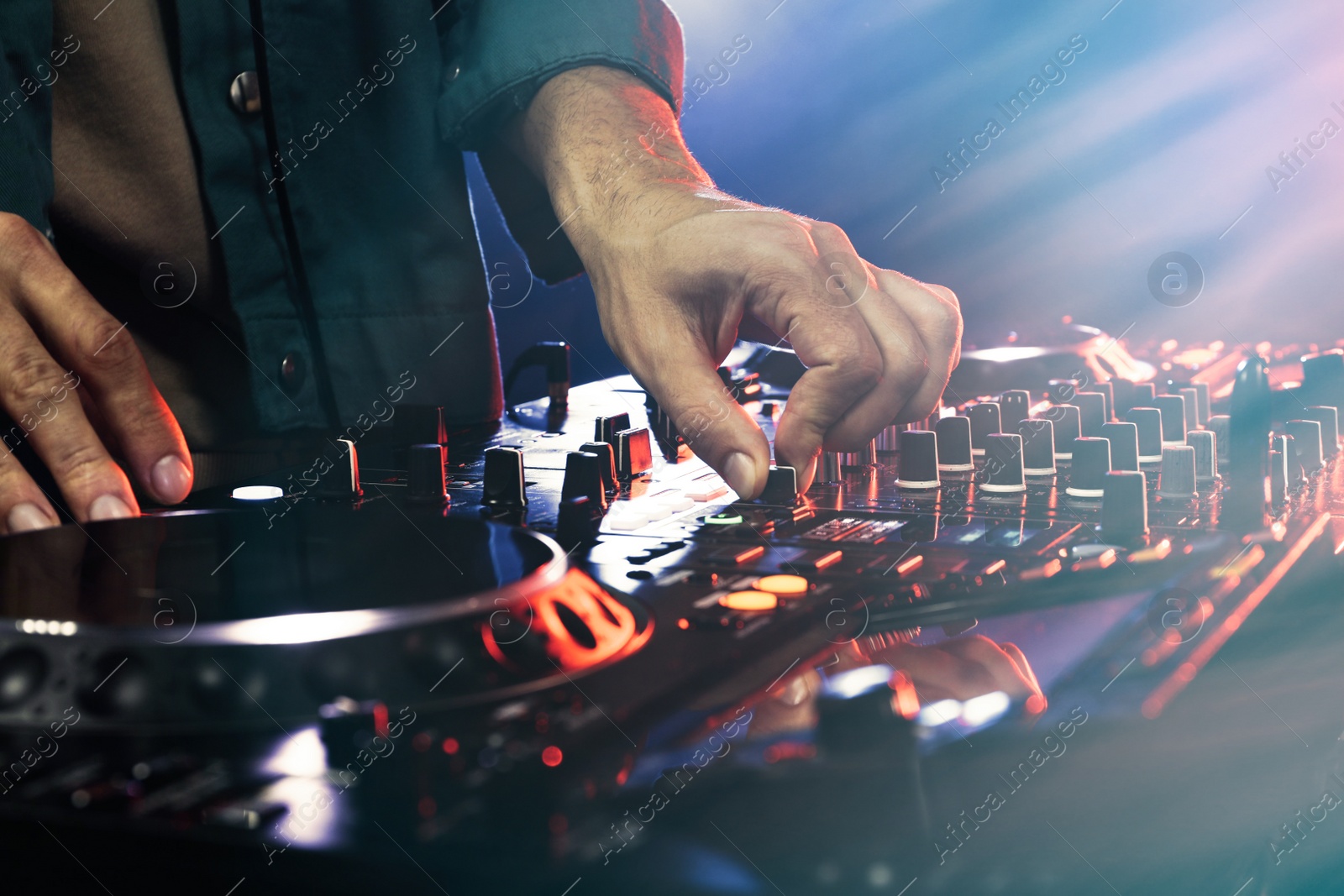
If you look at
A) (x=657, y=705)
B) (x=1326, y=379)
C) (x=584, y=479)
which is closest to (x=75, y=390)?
(x=584, y=479)

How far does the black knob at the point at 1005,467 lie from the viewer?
89cm

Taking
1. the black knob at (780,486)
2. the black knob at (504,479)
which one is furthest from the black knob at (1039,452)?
the black knob at (504,479)

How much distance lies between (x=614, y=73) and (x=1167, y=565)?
2.88 ft

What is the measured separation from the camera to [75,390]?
2.64 ft

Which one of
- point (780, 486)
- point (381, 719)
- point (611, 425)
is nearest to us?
point (381, 719)

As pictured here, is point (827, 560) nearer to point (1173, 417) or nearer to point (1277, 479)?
point (1277, 479)

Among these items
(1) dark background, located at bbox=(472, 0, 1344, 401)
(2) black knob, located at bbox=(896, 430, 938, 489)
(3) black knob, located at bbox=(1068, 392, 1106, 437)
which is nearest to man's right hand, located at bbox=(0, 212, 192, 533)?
(2) black knob, located at bbox=(896, 430, 938, 489)

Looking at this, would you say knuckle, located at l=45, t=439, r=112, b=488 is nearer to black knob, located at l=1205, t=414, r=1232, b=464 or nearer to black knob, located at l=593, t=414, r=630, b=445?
black knob, located at l=593, t=414, r=630, b=445

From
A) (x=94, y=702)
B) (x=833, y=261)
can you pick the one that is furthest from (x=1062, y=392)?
(x=94, y=702)

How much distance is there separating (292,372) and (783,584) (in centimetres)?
97

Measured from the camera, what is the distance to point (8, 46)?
3.44 feet

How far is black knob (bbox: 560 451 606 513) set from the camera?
2.61 feet

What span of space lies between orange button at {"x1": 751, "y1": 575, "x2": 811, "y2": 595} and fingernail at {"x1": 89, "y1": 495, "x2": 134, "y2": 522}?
51cm

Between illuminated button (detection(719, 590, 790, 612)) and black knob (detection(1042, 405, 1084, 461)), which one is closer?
illuminated button (detection(719, 590, 790, 612))
